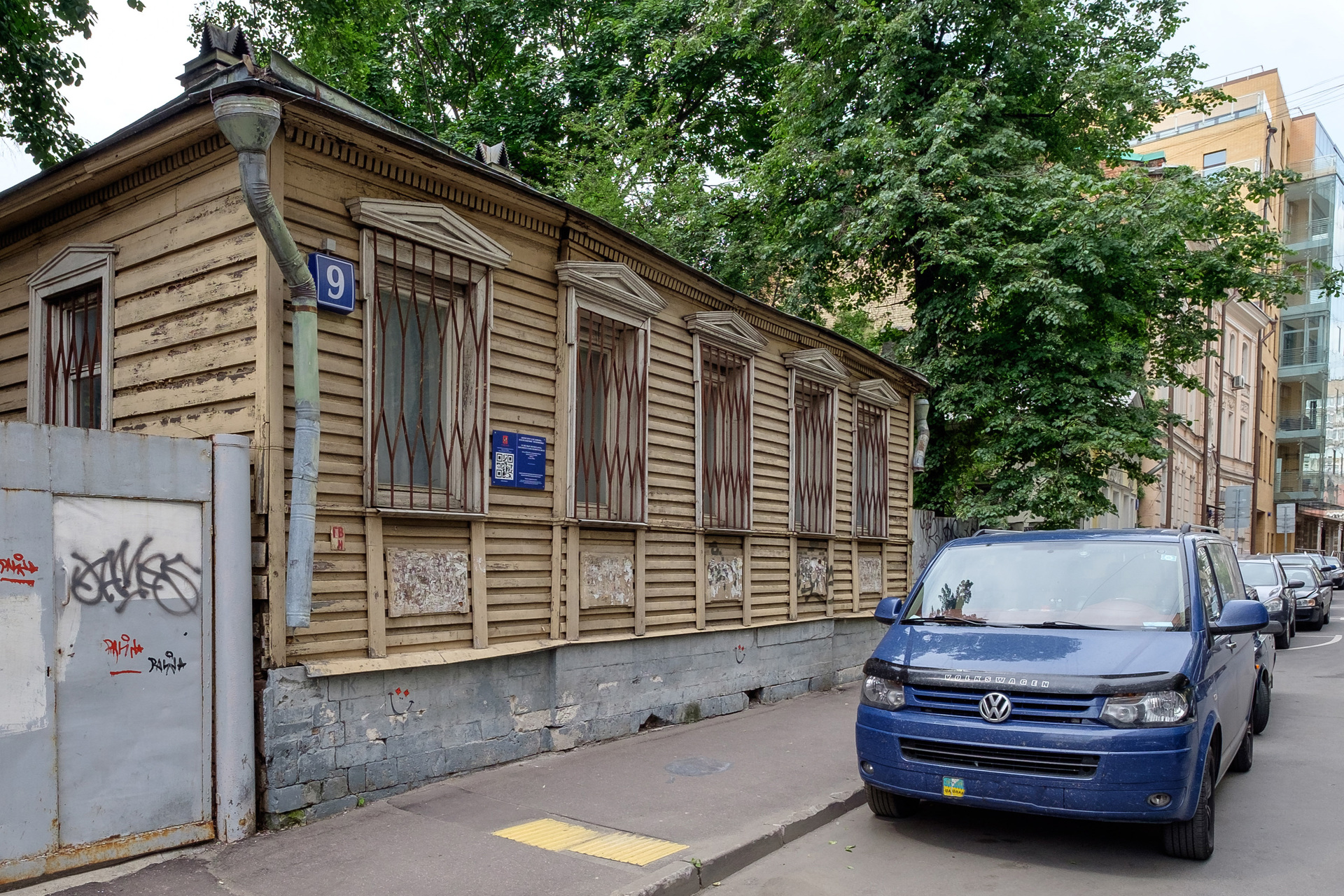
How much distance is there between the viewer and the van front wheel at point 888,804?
6.24m

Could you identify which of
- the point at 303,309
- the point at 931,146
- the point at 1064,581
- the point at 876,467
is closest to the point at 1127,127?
the point at 931,146

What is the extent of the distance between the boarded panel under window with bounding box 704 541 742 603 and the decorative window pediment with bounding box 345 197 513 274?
389 centimetres

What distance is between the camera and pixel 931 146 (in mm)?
15219

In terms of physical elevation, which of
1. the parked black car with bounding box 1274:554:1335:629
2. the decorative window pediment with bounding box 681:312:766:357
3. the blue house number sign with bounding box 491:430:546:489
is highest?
the decorative window pediment with bounding box 681:312:766:357

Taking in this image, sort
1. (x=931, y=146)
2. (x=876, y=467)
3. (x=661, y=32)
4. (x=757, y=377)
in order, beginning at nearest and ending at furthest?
(x=757, y=377), (x=876, y=467), (x=931, y=146), (x=661, y=32)

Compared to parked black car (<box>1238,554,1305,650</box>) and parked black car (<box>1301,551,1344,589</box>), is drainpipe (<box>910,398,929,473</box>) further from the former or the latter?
parked black car (<box>1301,551,1344,589</box>)

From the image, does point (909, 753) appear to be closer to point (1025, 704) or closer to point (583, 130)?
point (1025, 704)

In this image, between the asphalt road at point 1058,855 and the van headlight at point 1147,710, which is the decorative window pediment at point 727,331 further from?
the van headlight at point 1147,710

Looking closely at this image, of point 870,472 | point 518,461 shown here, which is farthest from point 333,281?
point 870,472

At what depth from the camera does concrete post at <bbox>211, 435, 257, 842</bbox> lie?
5477 mm

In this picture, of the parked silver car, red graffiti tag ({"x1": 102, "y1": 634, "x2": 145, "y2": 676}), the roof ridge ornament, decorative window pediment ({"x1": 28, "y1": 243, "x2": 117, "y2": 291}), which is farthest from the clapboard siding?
the parked silver car

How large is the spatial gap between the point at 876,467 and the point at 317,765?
9460 millimetres

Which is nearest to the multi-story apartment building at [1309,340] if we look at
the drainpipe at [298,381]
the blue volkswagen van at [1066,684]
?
the blue volkswagen van at [1066,684]

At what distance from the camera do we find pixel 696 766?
747 centimetres
